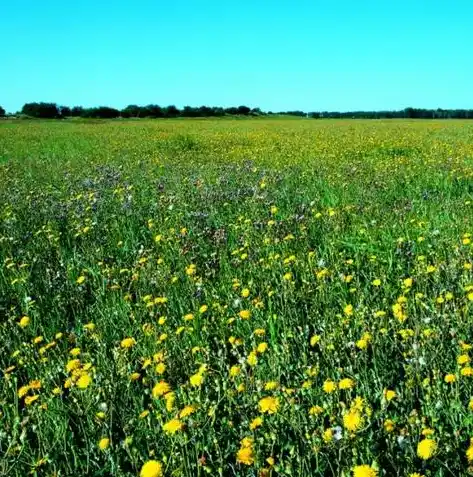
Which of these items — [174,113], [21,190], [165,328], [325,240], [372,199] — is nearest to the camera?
[165,328]

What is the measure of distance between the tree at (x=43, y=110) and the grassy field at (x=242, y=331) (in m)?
68.0

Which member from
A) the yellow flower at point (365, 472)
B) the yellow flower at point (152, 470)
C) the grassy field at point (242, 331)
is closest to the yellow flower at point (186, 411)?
the grassy field at point (242, 331)

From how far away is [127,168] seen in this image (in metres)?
11.2

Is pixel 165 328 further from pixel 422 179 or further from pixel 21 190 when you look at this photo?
pixel 21 190

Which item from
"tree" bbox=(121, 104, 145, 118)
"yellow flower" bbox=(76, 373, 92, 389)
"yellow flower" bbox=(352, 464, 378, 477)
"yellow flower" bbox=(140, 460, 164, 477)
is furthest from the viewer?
"tree" bbox=(121, 104, 145, 118)

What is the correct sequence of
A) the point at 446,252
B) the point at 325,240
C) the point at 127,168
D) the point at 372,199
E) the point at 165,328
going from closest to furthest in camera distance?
1. the point at 165,328
2. the point at 446,252
3. the point at 325,240
4. the point at 372,199
5. the point at 127,168

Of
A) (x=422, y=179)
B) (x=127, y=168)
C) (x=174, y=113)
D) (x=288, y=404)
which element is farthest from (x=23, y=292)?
(x=174, y=113)

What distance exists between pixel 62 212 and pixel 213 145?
1122 cm

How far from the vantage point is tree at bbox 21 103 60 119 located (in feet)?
230

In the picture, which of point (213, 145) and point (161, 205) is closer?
point (161, 205)

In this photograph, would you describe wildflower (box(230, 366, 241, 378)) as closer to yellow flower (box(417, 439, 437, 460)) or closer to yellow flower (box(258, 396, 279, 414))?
yellow flower (box(258, 396, 279, 414))

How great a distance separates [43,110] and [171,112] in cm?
1795

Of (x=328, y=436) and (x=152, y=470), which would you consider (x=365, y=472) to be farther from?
(x=152, y=470)

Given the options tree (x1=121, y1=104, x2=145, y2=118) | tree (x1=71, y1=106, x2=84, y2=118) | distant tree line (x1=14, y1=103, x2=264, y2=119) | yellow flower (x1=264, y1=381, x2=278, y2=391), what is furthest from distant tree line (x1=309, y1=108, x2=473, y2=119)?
yellow flower (x1=264, y1=381, x2=278, y2=391)
